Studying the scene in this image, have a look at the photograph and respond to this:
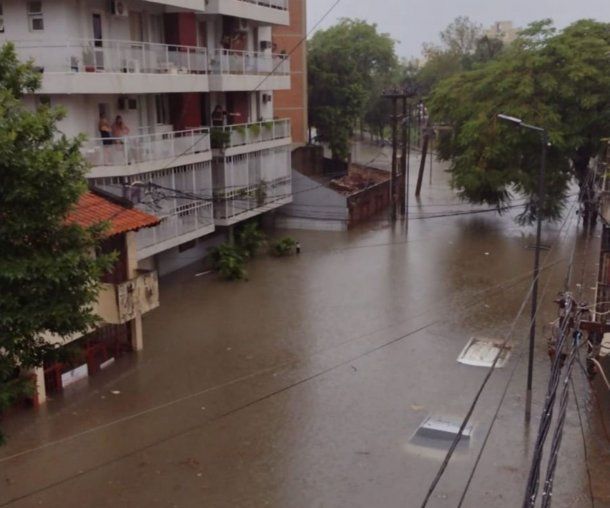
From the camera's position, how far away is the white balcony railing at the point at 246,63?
986 inches

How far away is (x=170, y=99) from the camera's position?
24.4 meters

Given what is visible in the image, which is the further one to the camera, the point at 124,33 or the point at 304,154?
the point at 304,154

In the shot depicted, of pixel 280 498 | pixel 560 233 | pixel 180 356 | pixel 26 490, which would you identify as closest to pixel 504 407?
pixel 280 498

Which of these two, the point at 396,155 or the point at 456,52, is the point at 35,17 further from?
the point at 456,52

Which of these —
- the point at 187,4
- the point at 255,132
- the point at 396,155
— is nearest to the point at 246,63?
the point at 255,132

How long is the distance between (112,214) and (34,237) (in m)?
8.48

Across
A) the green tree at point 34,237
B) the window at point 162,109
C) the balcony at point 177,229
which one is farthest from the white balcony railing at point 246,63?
the green tree at point 34,237

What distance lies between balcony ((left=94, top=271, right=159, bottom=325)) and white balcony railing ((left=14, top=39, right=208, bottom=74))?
614 centimetres

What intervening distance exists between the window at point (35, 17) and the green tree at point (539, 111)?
660 inches

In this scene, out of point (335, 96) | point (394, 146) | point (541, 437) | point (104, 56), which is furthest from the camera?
point (335, 96)

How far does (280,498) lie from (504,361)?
782 centimetres

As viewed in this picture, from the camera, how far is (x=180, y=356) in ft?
58.7

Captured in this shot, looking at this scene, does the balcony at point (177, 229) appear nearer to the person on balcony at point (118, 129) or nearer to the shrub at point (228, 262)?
the shrub at point (228, 262)

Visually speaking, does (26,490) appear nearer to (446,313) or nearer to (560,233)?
(446,313)
